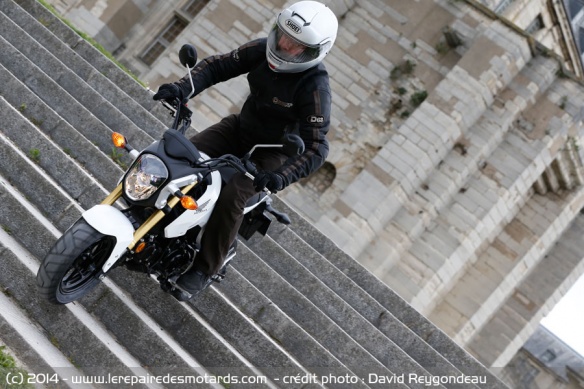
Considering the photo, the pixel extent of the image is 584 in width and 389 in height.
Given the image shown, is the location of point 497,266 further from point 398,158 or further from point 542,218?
point 398,158

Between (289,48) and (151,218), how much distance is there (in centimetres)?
150

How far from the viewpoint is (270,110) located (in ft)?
21.3

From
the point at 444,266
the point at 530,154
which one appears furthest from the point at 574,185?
the point at 444,266

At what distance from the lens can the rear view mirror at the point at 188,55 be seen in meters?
6.11

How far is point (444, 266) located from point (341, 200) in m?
2.18

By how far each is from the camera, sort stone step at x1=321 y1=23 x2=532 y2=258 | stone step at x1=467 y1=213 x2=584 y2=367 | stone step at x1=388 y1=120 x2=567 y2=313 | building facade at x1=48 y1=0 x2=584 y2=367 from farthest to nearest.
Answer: stone step at x1=467 y1=213 x2=584 y2=367, stone step at x1=388 y1=120 x2=567 y2=313, building facade at x1=48 y1=0 x2=584 y2=367, stone step at x1=321 y1=23 x2=532 y2=258

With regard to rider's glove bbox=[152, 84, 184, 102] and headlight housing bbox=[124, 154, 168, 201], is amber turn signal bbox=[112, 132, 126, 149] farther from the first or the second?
rider's glove bbox=[152, 84, 184, 102]

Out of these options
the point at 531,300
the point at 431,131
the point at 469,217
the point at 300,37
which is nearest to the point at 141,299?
the point at 300,37

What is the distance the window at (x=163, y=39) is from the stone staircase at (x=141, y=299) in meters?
6.45

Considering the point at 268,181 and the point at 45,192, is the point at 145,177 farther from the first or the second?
the point at 45,192

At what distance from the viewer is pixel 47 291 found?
5535 millimetres

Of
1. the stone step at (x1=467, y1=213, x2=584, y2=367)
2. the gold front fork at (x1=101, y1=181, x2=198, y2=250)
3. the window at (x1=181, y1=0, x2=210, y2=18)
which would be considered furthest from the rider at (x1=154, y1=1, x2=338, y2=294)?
the stone step at (x1=467, y1=213, x2=584, y2=367)

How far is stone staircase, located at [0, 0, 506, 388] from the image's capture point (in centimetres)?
596

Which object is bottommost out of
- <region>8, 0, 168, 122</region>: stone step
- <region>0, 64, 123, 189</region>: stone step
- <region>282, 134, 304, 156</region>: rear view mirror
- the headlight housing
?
<region>0, 64, 123, 189</region>: stone step
